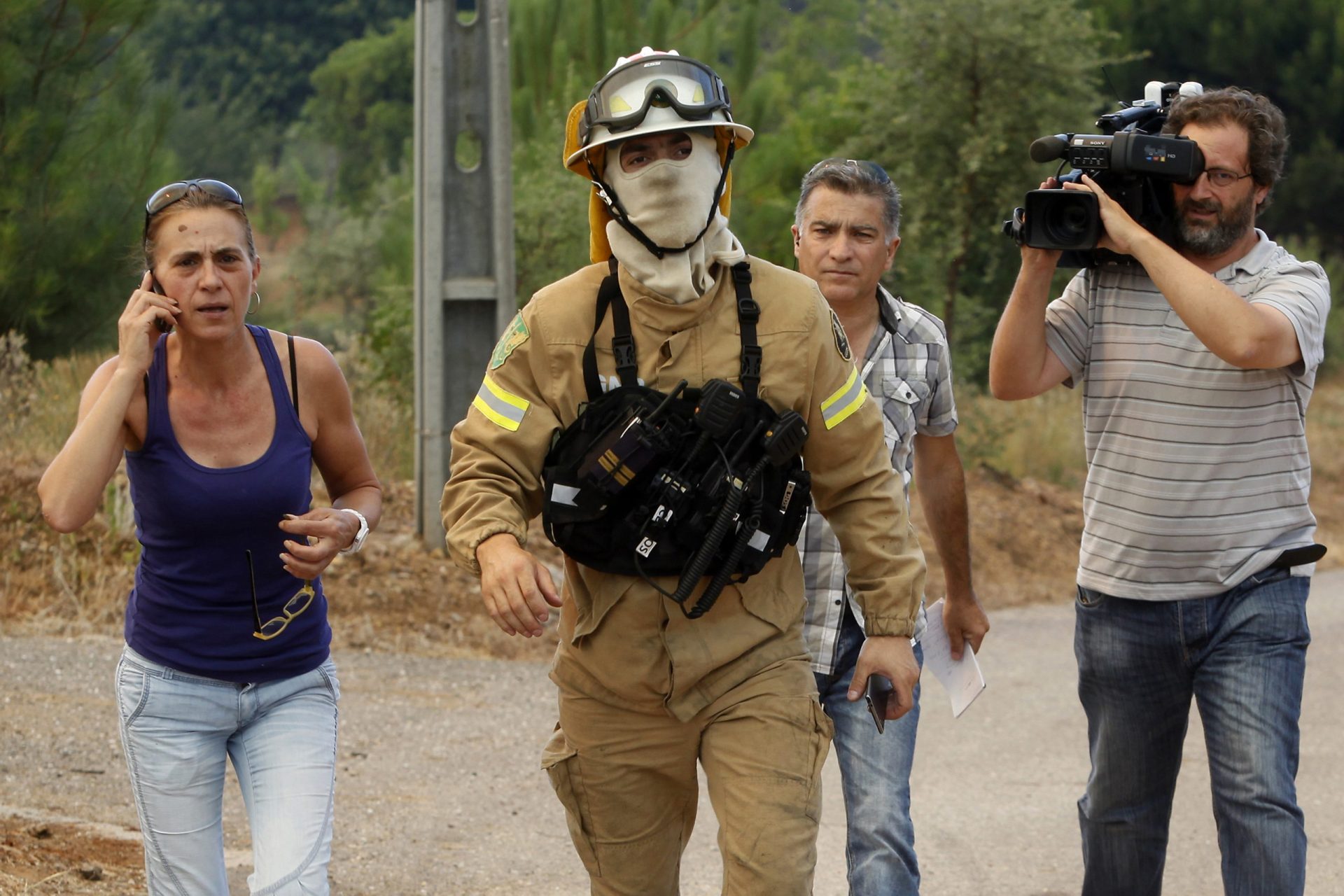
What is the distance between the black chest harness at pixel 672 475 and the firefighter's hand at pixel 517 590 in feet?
0.62

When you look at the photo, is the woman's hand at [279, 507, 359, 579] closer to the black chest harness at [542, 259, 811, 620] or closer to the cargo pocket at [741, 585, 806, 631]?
the black chest harness at [542, 259, 811, 620]

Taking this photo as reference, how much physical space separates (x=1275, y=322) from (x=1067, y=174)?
62 centimetres

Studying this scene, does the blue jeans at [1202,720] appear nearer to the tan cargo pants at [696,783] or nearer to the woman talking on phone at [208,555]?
the tan cargo pants at [696,783]

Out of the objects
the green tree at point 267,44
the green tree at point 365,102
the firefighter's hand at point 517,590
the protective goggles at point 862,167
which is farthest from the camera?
the green tree at point 267,44

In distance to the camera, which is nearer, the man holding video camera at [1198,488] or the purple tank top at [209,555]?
the purple tank top at [209,555]

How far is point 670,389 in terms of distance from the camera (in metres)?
3.11

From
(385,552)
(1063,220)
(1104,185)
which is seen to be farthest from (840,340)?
(385,552)

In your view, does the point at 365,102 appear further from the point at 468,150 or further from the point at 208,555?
the point at 208,555

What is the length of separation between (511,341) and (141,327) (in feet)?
2.40

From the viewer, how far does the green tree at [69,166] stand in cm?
973

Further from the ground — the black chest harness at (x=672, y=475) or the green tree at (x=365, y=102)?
the green tree at (x=365, y=102)

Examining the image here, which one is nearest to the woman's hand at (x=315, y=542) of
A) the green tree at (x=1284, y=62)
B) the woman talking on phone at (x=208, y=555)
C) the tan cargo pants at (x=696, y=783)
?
the woman talking on phone at (x=208, y=555)

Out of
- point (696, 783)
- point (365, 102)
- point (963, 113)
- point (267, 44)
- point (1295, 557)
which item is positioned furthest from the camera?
point (267, 44)

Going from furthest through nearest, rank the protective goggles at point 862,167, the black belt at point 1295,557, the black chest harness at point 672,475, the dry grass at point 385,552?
the dry grass at point 385,552 → the protective goggles at point 862,167 → the black belt at point 1295,557 → the black chest harness at point 672,475
